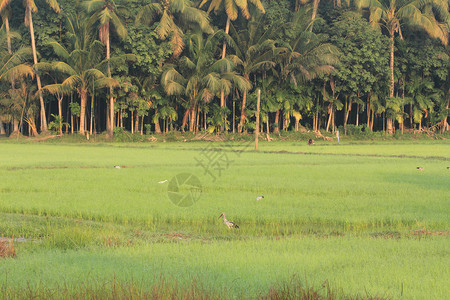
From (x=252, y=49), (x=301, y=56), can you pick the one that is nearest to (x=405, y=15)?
(x=301, y=56)

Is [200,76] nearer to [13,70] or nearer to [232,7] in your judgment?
[232,7]

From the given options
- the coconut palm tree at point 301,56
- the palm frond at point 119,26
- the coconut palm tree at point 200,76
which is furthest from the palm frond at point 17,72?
the coconut palm tree at point 301,56

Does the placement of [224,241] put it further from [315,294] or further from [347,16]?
[347,16]

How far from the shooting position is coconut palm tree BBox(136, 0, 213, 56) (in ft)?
102

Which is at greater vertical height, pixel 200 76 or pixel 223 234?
pixel 200 76

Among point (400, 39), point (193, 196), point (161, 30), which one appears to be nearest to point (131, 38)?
point (161, 30)

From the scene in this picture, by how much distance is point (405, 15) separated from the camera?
112ft

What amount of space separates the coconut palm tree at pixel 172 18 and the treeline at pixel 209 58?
3.5 inches

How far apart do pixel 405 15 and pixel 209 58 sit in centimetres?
1389

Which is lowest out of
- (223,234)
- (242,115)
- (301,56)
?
(223,234)

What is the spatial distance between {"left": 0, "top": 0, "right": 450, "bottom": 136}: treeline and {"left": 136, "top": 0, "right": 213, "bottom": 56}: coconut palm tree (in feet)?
0.29

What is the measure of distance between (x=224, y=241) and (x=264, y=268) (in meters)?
1.75

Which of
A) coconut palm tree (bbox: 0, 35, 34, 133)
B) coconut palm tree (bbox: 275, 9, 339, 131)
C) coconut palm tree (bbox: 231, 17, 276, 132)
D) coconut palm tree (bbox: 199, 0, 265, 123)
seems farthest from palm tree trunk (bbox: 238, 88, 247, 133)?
coconut palm tree (bbox: 0, 35, 34, 133)

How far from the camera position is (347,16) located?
34094 mm
